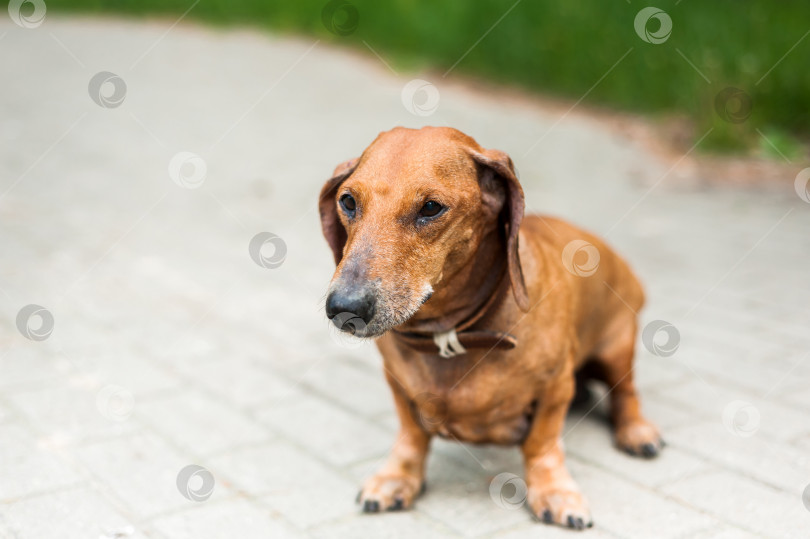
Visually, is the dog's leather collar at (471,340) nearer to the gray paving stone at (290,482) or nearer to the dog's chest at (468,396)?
the dog's chest at (468,396)

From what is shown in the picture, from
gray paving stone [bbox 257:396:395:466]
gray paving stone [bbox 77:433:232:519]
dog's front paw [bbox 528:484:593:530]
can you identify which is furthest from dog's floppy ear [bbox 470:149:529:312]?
gray paving stone [bbox 77:433:232:519]

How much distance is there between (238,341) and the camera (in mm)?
4695

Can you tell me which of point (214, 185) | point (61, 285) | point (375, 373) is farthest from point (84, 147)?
point (375, 373)

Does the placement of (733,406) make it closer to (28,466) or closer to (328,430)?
(328,430)

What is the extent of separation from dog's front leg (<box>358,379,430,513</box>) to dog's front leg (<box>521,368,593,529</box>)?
1.30 ft

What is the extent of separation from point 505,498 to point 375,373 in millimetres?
1387

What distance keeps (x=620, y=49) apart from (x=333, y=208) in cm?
870

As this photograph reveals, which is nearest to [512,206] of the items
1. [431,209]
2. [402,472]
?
[431,209]

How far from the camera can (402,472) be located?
313cm

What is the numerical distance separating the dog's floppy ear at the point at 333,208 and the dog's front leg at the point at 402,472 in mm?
578

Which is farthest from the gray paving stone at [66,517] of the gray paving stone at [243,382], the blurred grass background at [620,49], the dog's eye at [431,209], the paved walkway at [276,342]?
the blurred grass background at [620,49]

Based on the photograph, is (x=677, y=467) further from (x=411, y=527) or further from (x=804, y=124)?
(x=804, y=124)

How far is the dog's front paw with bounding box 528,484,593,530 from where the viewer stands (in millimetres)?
2879

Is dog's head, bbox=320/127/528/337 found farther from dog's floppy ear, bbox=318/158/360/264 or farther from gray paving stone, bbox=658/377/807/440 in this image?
gray paving stone, bbox=658/377/807/440
